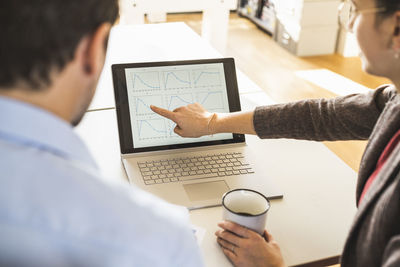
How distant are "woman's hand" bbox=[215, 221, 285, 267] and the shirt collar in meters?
0.45

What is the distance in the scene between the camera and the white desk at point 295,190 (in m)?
0.91

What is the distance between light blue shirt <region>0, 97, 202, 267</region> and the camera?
40 cm

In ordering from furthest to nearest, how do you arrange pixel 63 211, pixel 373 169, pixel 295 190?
1. pixel 295 190
2. pixel 373 169
3. pixel 63 211

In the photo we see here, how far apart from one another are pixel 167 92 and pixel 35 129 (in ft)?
2.43

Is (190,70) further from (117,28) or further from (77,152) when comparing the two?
(117,28)

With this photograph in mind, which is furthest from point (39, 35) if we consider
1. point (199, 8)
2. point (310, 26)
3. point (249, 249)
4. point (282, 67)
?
point (310, 26)

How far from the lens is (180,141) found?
116 cm

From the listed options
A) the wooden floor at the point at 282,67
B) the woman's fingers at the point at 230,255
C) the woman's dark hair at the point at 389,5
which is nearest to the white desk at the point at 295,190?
the woman's fingers at the point at 230,255

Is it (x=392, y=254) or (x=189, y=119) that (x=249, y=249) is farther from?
(x=189, y=119)

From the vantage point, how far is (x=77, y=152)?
1.57 ft

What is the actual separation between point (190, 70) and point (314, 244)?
1.80 feet

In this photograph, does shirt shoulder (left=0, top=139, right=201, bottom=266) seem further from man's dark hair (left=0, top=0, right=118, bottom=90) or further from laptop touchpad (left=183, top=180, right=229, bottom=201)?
laptop touchpad (left=183, top=180, right=229, bottom=201)

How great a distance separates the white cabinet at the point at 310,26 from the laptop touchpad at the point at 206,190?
3.19m

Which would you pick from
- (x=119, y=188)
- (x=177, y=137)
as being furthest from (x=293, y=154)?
(x=119, y=188)
